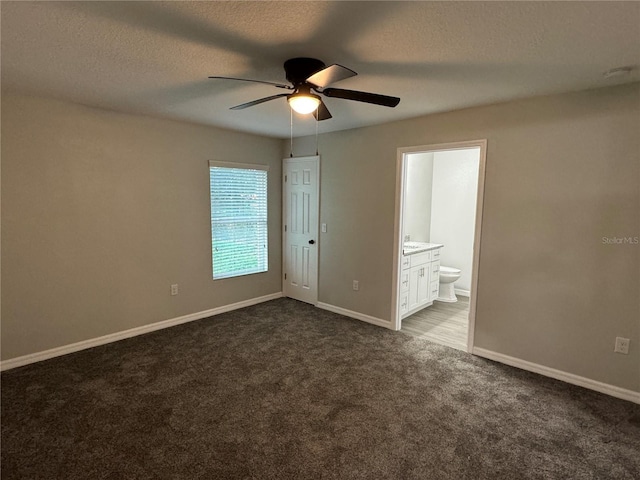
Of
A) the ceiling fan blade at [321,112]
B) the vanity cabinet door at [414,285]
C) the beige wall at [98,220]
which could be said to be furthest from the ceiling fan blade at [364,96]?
the vanity cabinet door at [414,285]

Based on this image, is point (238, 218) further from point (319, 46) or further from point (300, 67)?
point (319, 46)

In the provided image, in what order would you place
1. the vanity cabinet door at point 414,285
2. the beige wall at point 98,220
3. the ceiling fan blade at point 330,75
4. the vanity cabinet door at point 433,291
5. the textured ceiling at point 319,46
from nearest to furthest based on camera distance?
the textured ceiling at point 319,46 < the ceiling fan blade at point 330,75 < the beige wall at point 98,220 < the vanity cabinet door at point 414,285 < the vanity cabinet door at point 433,291

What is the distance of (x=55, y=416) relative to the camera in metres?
2.27

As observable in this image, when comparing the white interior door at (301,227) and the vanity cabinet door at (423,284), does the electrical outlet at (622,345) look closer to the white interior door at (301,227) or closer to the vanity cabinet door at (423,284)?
the vanity cabinet door at (423,284)

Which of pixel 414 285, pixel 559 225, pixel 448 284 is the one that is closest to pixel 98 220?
pixel 414 285

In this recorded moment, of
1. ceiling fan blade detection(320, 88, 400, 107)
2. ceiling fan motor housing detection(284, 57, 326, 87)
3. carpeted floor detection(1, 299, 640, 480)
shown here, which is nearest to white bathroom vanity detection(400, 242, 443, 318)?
carpeted floor detection(1, 299, 640, 480)

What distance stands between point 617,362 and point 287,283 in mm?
3783

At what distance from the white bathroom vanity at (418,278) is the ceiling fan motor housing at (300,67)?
2.43 meters

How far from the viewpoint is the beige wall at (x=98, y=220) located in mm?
2893

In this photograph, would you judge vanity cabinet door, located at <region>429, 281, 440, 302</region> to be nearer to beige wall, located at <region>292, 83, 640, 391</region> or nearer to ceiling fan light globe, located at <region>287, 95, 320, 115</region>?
beige wall, located at <region>292, 83, 640, 391</region>

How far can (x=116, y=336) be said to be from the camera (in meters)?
3.51

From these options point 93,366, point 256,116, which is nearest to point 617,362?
point 256,116

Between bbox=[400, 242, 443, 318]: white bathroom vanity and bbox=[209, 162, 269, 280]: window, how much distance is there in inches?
79.7

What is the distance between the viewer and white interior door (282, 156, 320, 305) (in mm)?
4594
